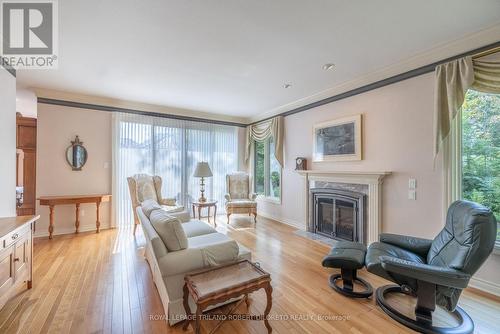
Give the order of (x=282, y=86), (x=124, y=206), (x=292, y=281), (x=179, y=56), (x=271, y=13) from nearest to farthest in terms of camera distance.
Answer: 1. (x=271, y=13)
2. (x=292, y=281)
3. (x=179, y=56)
4. (x=282, y=86)
5. (x=124, y=206)

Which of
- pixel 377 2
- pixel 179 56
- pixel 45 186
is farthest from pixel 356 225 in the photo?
pixel 45 186

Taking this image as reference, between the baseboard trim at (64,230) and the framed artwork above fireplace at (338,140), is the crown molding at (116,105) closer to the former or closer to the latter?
the baseboard trim at (64,230)

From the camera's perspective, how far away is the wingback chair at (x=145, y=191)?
418 centimetres

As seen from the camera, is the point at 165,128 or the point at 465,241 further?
the point at 165,128

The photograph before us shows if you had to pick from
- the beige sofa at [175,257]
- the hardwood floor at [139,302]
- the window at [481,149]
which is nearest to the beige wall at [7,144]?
the hardwood floor at [139,302]

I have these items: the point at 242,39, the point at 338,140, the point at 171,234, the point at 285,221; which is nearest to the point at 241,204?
the point at 285,221

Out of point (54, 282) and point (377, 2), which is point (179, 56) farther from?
point (54, 282)

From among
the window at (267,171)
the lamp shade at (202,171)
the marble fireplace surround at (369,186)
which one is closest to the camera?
the marble fireplace surround at (369,186)

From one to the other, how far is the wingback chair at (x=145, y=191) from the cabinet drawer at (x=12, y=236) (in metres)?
1.96

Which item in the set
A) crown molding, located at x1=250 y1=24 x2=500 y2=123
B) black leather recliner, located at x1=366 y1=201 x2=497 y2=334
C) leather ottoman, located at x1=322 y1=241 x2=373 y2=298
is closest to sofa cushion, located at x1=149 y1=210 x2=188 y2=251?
leather ottoman, located at x1=322 y1=241 x2=373 y2=298

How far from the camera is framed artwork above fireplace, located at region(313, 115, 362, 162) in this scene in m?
3.55

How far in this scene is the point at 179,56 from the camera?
280 centimetres

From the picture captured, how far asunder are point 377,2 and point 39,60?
4.11 meters

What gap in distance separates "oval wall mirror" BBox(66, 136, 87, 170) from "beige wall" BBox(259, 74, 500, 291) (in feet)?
16.3
